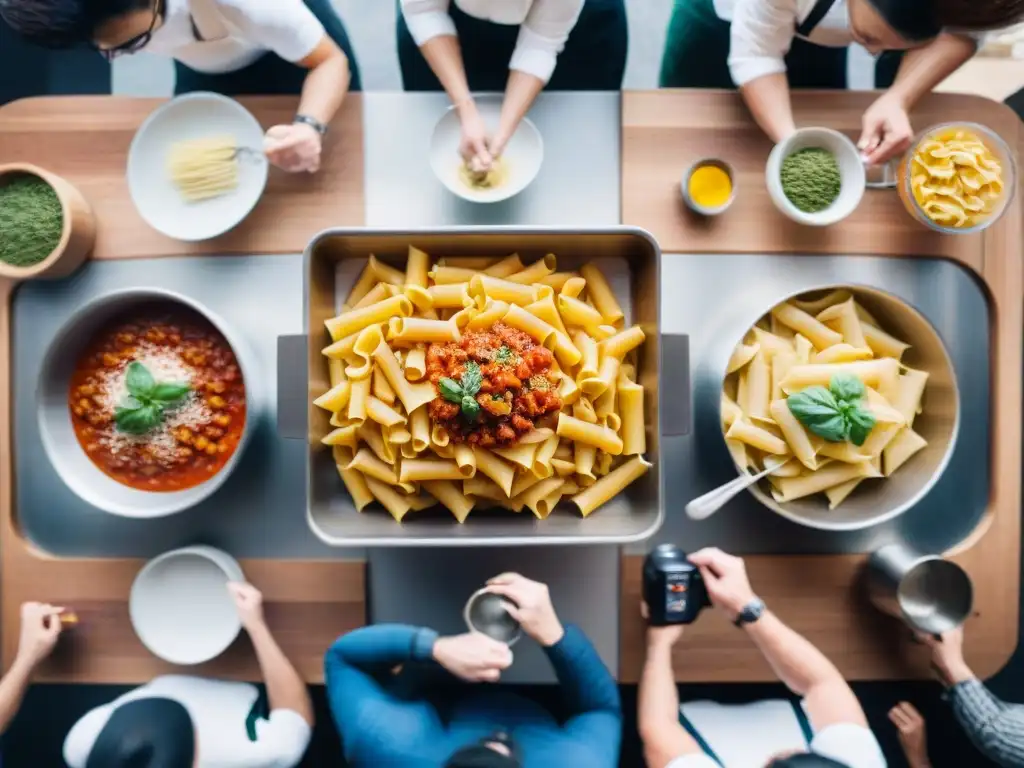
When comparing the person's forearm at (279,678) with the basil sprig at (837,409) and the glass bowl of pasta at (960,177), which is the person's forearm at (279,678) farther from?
the glass bowl of pasta at (960,177)

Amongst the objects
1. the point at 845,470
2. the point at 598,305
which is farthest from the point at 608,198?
the point at 845,470

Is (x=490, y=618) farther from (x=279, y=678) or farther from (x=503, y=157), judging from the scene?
(x=503, y=157)

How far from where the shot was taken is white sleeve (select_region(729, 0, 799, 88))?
1480mm

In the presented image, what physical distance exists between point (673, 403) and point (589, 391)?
184mm

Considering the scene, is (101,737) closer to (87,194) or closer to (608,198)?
(87,194)

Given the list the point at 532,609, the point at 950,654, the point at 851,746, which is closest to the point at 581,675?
the point at 532,609

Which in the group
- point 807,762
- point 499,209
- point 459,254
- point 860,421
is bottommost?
point 807,762

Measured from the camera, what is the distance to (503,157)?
1556 millimetres

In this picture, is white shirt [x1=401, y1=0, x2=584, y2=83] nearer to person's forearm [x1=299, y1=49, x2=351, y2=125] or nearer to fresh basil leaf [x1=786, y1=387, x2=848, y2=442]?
person's forearm [x1=299, y1=49, x2=351, y2=125]

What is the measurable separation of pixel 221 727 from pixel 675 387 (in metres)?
1.24

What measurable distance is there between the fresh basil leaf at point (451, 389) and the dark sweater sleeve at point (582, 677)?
0.56 m

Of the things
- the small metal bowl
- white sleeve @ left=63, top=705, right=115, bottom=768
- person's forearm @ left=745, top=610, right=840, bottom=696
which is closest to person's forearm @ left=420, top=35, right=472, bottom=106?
the small metal bowl

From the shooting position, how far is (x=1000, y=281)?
1.59 m

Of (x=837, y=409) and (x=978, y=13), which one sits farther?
(x=837, y=409)
